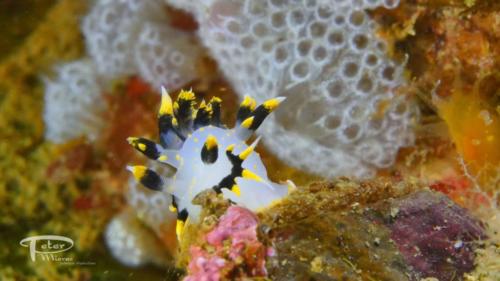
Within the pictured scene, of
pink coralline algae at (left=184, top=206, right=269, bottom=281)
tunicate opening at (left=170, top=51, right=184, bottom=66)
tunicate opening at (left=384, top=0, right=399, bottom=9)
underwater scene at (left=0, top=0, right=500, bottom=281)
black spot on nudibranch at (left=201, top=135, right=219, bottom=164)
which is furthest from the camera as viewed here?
tunicate opening at (left=170, top=51, right=184, bottom=66)

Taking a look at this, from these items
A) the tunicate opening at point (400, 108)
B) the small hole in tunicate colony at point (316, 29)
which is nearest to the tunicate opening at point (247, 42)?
the small hole in tunicate colony at point (316, 29)

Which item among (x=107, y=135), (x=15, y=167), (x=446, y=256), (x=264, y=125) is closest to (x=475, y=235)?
(x=446, y=256)

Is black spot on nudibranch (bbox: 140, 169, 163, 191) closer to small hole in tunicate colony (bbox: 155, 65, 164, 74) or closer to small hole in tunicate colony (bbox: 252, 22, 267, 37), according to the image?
small hole in tunicate colony (bbox: 155, 65, 164, 74)

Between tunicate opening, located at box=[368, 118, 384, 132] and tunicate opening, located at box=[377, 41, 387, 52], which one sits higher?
tunicate opening, located at box=[377, 41, 387, 52]

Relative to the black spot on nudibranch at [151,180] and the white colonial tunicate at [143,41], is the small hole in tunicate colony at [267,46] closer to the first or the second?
the white colonial tunicate at [143,41]

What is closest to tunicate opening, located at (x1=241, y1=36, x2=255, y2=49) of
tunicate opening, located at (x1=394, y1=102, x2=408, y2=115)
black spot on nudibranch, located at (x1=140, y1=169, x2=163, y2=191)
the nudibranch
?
the nudibranch

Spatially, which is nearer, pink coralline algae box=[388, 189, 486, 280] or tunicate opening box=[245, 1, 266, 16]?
pink coralline algae box=[388, 189, 486, 280]

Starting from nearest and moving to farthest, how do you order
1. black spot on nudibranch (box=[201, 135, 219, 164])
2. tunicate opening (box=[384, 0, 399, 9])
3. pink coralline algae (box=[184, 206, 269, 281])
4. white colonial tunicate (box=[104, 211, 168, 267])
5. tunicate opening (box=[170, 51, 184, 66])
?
pink coralline algae (box=[184, 206, 269, 281]), black spot on nudibranch (box=[201, 135, 219, 164]), tunicate opening (box=[384, 0, 399, 9]), tunicate opening (box=[170, 51, 184, 66]), white colonial tunicate (box=[104, 211, 168, 267])

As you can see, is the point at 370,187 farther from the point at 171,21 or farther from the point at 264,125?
the point at 171,21
